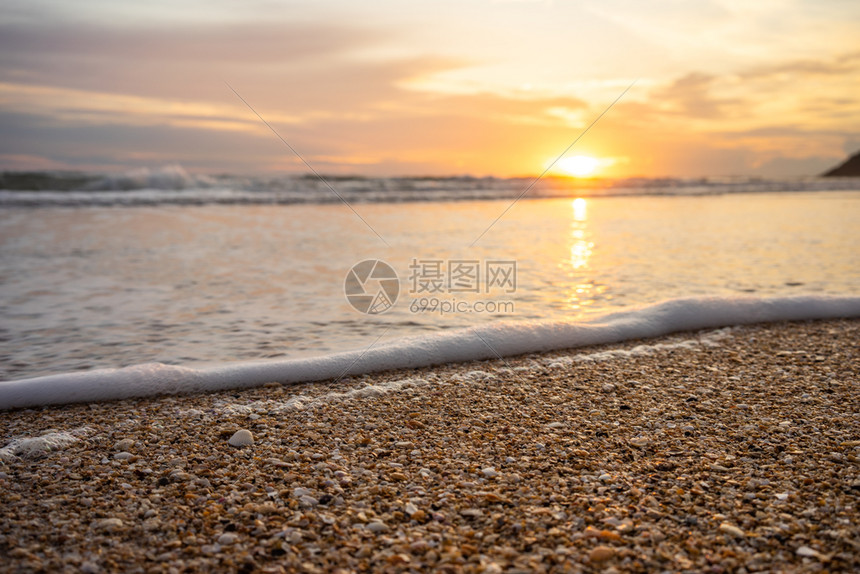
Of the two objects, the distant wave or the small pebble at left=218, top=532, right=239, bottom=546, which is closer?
the small pebble at left=218, top=532, right=239, bottom=546

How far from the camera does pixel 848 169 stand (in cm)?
6141

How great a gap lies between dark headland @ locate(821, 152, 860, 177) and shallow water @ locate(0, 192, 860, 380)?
56.5 metres

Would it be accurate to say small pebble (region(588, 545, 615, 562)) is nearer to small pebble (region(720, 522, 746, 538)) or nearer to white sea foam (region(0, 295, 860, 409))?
small pebble (region(720, 522, 746, 538))

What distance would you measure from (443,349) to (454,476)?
5.64ft

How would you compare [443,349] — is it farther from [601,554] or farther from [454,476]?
[601,554]

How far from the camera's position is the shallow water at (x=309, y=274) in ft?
14.5

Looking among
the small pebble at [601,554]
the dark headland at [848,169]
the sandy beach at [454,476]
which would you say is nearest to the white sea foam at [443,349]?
the sandy beach at [454,476]

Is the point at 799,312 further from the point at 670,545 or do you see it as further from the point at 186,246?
the point at 186,246

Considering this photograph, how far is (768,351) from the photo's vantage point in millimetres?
4129

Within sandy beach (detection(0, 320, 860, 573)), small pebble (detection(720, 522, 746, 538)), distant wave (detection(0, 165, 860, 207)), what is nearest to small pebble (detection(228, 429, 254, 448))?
sandy beach (detection(0, 320, 860, 573))

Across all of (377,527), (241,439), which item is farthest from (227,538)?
(241,439)

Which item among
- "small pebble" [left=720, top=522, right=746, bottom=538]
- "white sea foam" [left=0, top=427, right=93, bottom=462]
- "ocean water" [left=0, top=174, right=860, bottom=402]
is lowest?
"small pebble" [left=720, top=522, right=746, bottom=538]

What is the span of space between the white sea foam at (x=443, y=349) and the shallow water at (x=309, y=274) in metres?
0.33

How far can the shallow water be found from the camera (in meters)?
4.41
